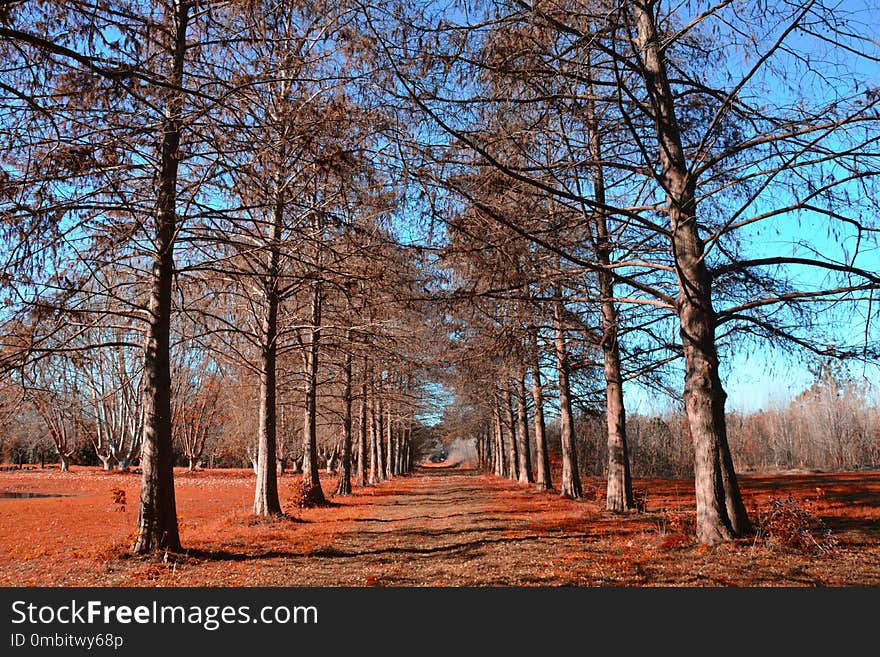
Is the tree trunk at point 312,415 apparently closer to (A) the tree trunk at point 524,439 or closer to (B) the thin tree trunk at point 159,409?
(B) the thin tree trunk at point 159,409

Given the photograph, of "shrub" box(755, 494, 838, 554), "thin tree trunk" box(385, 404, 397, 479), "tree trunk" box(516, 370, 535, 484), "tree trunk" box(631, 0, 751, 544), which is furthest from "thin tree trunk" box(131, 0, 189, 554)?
"thin tree trunk" box(385, 404, 397, 479)

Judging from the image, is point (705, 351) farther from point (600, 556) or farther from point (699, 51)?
point (699, 51)

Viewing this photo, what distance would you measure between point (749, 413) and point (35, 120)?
75.4 m

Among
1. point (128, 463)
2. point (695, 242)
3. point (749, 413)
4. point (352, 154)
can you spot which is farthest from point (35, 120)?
point (749, 413)

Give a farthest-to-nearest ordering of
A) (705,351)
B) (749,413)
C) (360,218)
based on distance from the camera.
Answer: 1. (749,413)
2. (360,218)
3. (705,351)

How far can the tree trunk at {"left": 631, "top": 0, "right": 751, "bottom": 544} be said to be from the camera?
8.05 metres

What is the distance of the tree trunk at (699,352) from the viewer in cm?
805

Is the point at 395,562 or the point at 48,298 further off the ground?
the point at 48,298

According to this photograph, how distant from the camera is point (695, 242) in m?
8.62

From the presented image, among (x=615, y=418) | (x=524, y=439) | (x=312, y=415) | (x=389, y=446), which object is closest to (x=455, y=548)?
(x=615, y=418)

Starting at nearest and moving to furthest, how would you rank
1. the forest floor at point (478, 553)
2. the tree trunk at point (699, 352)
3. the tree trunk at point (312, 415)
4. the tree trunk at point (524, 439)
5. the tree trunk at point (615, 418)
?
the forest floor at point (478, 553)
the tree trunk at point (699, 352)
the tree trunk at point (615, 418)
the tree trunk at point (312, 415)
the tree trunk at point (524, 439)

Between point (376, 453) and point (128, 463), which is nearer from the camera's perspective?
point (376, 453)

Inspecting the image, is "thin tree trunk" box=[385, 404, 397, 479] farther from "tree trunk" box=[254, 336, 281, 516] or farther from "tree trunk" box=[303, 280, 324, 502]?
"tree trunk" box=[254, 336, 281, 516]

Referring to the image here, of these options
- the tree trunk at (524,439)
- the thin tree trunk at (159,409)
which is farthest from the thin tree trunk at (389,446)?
the thin tree trunk at (159,409)
